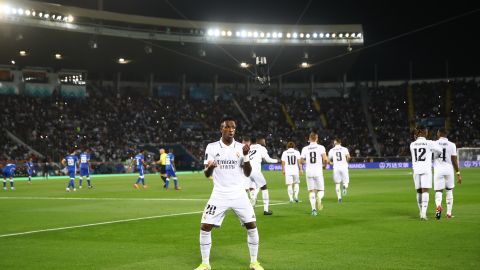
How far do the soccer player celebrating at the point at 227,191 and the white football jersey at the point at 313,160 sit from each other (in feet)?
30.8

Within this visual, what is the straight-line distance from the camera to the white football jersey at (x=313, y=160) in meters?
18.9

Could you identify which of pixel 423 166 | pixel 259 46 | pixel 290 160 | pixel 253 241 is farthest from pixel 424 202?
pixel 259 46

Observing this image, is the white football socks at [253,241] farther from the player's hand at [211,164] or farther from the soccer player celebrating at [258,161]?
the soccer player celebrating at [258,161]

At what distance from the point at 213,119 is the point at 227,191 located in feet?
212

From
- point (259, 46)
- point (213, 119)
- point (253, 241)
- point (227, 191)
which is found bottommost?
point (253, 241)

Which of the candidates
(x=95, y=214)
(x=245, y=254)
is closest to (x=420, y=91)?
(x=95, y=214)

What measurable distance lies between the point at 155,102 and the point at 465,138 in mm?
36957

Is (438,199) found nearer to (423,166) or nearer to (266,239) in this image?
(423,166)

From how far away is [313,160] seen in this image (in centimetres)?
1897

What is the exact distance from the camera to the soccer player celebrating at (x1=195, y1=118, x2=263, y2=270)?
9.59 metres

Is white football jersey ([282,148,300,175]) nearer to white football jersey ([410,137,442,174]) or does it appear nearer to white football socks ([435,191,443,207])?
white football jersey ([410,137,442,174])

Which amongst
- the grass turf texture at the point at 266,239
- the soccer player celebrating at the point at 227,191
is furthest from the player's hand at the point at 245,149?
the grass turf texture at the point at 266,239

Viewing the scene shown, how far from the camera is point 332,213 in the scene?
18672 millimetres

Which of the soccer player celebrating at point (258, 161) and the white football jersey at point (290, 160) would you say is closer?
the soccer player celebrating at point (258, 161)
